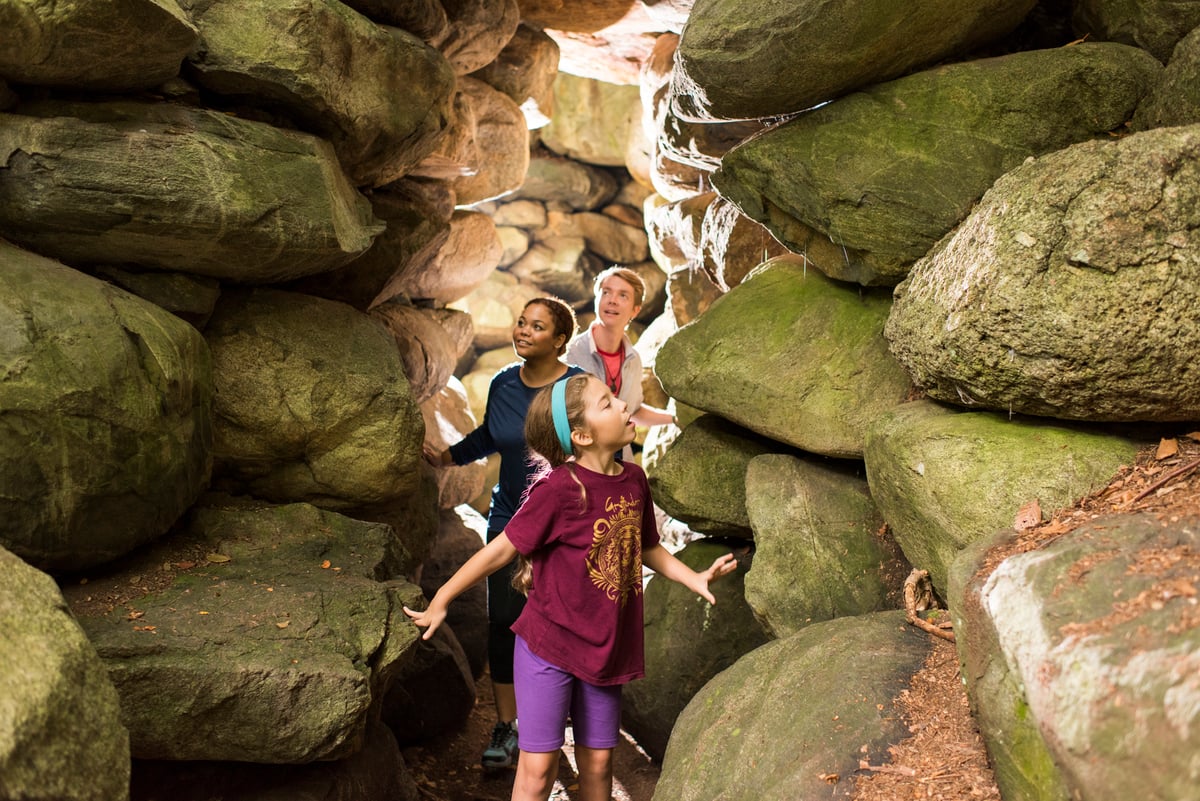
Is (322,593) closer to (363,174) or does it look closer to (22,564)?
(22,564)

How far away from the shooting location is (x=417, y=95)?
4863mm

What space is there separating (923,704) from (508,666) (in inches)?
85.7

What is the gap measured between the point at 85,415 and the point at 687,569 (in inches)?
83.3

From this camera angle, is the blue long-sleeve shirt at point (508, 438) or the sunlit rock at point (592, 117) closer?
the blue long-sleeve shirt at point (508, 438)

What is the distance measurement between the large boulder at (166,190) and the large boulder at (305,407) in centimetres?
28

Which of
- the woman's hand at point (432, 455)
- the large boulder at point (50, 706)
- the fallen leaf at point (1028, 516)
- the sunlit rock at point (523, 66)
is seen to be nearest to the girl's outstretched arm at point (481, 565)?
the large boulder at point (50, 706)

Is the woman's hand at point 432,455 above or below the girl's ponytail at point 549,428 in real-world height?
below

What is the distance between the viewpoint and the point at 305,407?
4480 millimetres

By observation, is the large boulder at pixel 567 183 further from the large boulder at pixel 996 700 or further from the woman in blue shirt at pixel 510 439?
the large boulder at pixel 996 700

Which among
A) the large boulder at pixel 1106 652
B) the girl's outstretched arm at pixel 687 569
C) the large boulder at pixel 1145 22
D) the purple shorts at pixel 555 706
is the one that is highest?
the large boulder at pixel 1145 22

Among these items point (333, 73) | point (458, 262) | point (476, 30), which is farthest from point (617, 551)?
point (458, 262)

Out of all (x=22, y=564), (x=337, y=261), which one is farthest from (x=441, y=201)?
(x=22, y=564)

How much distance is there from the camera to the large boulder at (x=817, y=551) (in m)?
4.10

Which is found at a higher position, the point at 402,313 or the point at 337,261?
the point at 337,261
